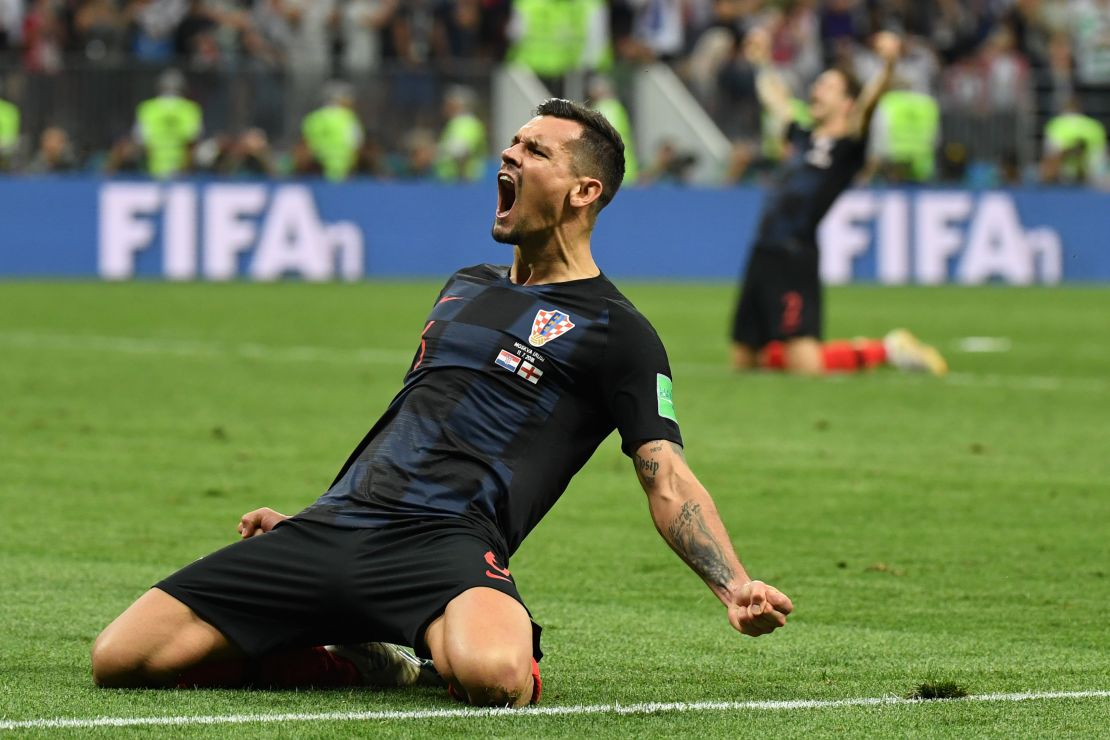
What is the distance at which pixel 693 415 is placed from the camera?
1258cm

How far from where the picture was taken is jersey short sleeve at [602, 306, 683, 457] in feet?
17.6

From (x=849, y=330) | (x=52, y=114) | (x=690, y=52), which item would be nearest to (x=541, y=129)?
(x=849, y=330)

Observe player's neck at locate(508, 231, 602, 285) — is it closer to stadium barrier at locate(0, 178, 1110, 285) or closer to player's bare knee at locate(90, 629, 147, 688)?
player's bare knee at locate(90, 629, 147, 688)

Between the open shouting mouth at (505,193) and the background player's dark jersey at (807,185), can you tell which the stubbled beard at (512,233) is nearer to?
the open shouting mouth at (505,193)

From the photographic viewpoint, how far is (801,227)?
14648mm

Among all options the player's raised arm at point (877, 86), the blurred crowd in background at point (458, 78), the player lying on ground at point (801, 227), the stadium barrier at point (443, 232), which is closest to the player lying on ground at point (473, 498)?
the player's raised arm at point (877, 86)

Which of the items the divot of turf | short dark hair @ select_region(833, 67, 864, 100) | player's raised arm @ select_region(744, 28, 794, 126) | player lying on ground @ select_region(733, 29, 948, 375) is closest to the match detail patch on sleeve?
the divot of turf

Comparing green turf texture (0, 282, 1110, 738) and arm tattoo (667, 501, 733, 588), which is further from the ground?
arm tattoo (667, 501, 733, 588)

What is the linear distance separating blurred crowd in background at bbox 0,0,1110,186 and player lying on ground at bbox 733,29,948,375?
11.4m

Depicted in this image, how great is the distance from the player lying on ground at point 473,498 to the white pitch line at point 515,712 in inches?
3.5

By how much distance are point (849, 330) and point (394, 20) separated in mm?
11271

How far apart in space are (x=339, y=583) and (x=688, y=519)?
87cm

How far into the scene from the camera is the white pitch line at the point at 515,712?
4.82 metres

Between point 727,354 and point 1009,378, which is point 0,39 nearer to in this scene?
point 727,354
